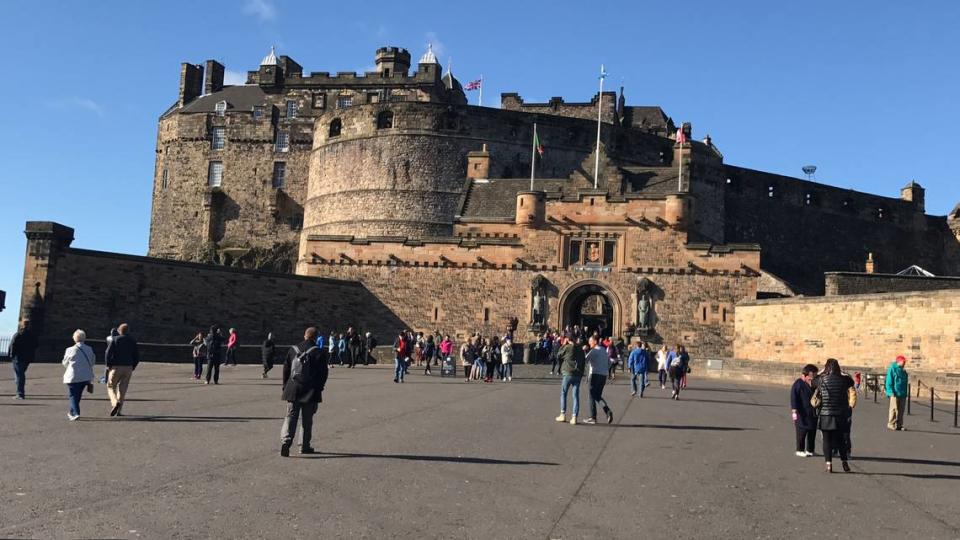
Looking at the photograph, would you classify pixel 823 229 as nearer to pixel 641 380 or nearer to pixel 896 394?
pixel 641 380

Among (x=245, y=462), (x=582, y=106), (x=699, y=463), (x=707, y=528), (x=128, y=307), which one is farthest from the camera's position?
(x=582, y=106)

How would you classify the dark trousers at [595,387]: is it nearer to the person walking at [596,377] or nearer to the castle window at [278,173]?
A: the person walking at [596,377]

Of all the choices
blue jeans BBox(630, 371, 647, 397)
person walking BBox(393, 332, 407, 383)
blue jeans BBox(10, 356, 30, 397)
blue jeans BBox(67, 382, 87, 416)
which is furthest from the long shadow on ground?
person walking BBox(393, 332, 407, 383)

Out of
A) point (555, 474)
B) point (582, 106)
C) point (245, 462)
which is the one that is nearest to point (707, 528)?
point (555, 474)

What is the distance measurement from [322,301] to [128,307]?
7.70 m

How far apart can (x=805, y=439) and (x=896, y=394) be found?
4.10 metres

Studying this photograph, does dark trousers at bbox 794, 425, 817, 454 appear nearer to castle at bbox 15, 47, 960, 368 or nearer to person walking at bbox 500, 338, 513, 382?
person walking at bbox 500, 338, 513, 382

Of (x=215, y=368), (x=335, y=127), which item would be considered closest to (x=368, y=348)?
(x=215, y=368)

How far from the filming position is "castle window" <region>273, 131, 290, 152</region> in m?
54.6

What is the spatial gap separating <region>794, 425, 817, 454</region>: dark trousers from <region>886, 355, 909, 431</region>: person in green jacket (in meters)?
3.78

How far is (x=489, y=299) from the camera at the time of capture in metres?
35.0

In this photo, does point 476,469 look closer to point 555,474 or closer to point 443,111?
point 555,474

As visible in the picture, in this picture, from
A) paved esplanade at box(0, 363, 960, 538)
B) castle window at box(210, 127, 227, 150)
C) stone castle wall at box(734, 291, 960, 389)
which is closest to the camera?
paved esplanade at box(0, 363, 960, 538)

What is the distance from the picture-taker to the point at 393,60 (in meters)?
57.9
